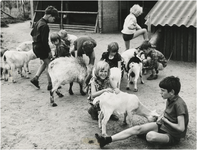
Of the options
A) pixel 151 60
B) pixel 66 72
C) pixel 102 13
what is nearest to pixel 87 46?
pixel 66 72

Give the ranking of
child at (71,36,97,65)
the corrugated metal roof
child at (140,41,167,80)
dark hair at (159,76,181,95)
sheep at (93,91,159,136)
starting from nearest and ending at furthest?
dark hair at (159,76,181,95)
sheep at (93,91,159,136)
child at (71,36,97,65)
child at (140,41,167,80)
the corrugated metal roof

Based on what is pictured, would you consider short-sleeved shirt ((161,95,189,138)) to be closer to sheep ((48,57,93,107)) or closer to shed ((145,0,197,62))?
sheep ((48,57,93,107))

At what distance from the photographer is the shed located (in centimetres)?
866

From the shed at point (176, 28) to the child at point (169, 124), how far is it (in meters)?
5.11

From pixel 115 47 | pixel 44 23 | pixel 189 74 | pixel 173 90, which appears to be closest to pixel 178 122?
pixel 173 90

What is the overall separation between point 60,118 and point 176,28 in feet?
18.0

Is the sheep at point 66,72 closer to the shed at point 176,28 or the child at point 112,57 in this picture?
the child at point 112,57

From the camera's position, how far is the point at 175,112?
12.5 feet

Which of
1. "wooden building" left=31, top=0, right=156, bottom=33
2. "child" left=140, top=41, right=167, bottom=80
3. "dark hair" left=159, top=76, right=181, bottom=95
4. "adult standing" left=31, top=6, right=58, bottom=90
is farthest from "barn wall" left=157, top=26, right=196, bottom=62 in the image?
"dark hair" left=159, top=76, right=181, bottom=95

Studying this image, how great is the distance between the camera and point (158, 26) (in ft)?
29.9

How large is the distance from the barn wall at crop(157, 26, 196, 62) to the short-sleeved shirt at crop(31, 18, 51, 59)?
4.26m

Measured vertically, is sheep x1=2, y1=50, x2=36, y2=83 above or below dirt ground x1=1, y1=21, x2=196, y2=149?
above

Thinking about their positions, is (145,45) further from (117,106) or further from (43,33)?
(117,106)

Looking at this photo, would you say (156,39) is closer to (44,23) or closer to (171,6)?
(171,6)
